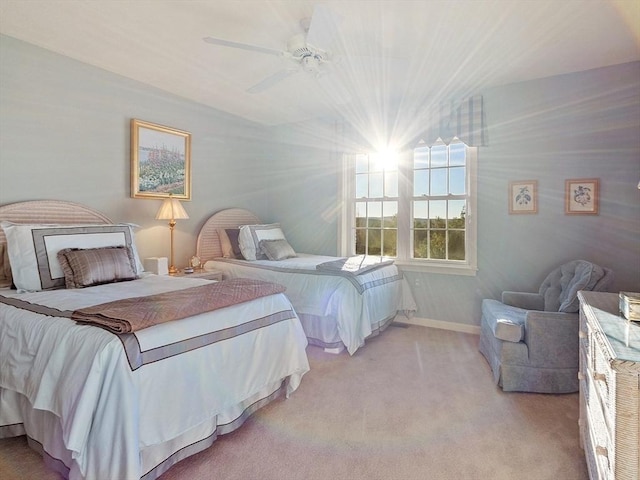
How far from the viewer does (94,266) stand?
2525 millimetres

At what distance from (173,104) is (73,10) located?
1.55m

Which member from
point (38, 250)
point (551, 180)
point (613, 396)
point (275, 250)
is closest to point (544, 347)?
point (613, 396)

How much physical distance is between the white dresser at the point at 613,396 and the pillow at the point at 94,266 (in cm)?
285

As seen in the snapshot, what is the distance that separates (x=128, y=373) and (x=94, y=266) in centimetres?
136

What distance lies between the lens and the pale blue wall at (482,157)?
2910 millimetres

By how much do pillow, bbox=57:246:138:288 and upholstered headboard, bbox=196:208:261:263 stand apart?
1494 mm

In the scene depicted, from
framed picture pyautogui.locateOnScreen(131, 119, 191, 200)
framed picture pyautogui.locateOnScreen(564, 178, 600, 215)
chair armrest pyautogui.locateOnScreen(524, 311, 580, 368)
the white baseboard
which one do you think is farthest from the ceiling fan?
the white baseboard

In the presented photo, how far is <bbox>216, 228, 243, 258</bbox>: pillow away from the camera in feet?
14.0

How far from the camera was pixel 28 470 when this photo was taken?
1740mm

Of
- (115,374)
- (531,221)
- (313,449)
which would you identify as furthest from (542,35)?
(115,374)

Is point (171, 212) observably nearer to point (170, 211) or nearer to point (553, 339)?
point (170, 211)

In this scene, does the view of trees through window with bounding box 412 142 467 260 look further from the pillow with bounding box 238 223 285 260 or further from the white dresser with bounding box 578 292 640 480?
the white dresser with bounding box 578 292 640 480

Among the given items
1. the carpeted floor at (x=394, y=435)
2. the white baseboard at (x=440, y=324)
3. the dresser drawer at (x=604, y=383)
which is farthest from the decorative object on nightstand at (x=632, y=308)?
the white baseboard at (x=440, y=324)

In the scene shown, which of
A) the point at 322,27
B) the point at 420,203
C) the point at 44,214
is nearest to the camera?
the point at 322,27
